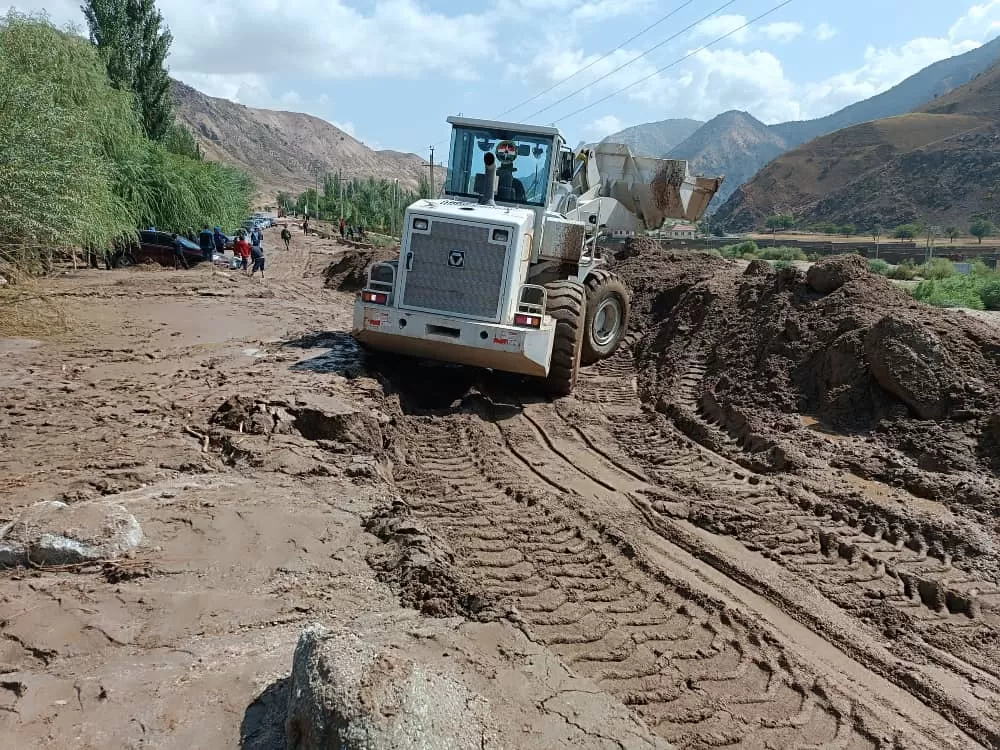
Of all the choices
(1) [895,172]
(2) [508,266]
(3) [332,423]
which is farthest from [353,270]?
(1) [895,172]

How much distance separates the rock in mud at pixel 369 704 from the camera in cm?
248

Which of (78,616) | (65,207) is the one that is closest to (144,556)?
(78,616)

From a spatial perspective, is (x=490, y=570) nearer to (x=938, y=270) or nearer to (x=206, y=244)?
(x=938, y=270)

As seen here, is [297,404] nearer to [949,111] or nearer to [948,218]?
[948,218]

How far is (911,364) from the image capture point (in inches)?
317

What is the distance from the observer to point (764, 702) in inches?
146

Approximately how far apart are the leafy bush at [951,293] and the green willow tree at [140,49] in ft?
94.3

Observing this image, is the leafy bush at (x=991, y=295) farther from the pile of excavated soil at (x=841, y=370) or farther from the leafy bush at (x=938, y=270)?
the pile of excavated soil at (x=841, y=370)

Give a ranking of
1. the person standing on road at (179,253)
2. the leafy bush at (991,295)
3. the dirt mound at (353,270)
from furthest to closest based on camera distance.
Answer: the person standing on road at (179,253), the dirt mound at (353,270), the leafy bush at (991,295)

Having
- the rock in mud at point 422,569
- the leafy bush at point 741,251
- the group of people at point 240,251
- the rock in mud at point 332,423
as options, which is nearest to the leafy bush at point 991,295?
the rock in mud at point 332,423

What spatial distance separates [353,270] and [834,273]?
1344 cm

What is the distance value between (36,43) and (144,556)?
1993cm

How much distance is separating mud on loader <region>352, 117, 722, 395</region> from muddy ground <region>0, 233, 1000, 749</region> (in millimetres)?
746

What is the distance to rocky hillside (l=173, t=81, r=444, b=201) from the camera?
143 metres
